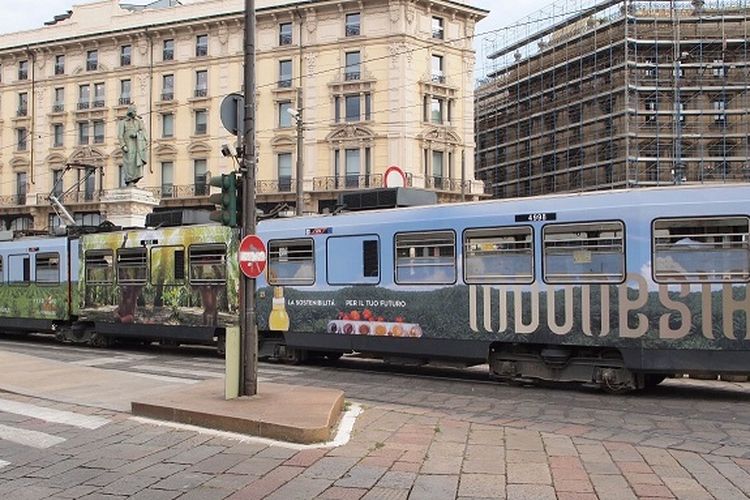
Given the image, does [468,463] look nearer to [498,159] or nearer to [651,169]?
[651,169]

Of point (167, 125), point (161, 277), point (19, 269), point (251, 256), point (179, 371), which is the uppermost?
point (167, 125)

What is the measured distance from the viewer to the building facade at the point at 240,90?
42.7 meters

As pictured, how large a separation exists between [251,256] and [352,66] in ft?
119

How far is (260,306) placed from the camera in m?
14.2

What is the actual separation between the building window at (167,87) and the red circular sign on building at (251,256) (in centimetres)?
4208

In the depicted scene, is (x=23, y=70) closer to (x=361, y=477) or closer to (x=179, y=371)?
(x=179, y=371)

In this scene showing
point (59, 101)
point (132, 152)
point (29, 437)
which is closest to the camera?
point (29, 437)

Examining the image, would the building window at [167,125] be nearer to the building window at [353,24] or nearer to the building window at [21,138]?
the building window at [21,138]

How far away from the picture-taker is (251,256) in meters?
8.72

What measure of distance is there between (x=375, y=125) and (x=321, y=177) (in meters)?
4.44

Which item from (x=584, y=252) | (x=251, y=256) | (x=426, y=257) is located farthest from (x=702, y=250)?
(x=251, y=256)

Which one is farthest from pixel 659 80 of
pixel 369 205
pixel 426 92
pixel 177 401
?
pixel 177 401

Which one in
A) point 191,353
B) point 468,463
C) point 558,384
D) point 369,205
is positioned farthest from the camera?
point 191,353

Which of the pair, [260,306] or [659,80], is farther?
[659,80]
